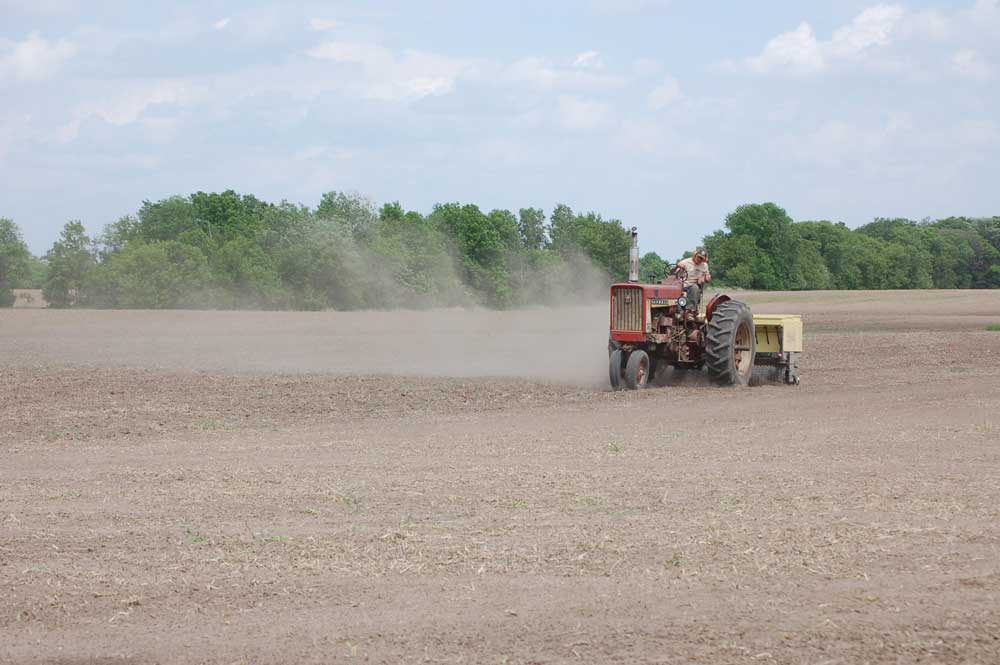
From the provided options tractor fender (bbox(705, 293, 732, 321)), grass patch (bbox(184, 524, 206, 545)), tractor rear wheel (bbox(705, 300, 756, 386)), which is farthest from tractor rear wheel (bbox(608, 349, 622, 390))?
grass patch (bbox(184, 524, 206, 545))

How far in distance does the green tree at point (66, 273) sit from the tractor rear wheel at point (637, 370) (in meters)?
45.3

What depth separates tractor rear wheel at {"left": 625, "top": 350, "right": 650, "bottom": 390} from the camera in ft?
65.7

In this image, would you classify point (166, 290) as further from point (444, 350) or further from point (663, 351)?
point (663, 351)

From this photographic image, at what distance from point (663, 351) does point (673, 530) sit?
12729mm

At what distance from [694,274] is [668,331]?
114 centimetres

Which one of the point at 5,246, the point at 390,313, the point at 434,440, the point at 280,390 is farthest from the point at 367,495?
the point at 5,246

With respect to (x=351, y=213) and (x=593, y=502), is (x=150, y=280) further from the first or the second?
(x=593, y=502)

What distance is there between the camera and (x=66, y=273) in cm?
5928

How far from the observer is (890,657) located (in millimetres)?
5508

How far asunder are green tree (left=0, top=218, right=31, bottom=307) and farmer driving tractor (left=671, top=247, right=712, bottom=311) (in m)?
47.4

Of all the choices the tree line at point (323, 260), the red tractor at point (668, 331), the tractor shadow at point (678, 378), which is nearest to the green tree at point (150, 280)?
the tree line at point (323, 260)

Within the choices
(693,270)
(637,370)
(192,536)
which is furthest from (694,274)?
(192,536)

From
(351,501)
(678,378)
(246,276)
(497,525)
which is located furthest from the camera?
(246,276)

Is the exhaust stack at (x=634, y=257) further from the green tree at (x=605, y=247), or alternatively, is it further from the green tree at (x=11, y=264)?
the green tree at (x=11, y=264)
